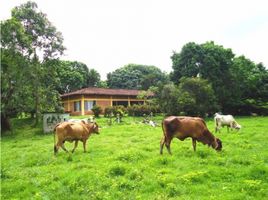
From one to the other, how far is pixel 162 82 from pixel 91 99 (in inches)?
470

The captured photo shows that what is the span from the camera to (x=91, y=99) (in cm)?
5062

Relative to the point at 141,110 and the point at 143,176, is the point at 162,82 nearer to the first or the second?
the point at 141,110

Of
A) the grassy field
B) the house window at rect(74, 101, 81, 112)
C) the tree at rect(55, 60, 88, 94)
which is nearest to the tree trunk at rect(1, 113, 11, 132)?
the grassy field

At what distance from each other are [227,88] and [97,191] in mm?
38507

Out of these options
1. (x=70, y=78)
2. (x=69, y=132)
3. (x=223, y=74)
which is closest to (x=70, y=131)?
(x=69, y=132)

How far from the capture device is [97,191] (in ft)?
27.5

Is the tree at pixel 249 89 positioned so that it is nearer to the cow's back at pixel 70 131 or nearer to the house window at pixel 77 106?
the house window at pixel 77 106

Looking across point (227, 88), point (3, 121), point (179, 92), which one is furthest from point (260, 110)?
point (3, 121)

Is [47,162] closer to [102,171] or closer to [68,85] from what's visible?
[102,171]

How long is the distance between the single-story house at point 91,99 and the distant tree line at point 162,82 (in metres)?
9.33

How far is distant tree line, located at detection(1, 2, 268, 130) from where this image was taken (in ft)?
89.5

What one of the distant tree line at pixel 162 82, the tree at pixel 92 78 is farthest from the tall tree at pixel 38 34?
the tree at pixel 92 78

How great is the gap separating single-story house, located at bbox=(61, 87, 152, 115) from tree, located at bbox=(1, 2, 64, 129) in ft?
63.3

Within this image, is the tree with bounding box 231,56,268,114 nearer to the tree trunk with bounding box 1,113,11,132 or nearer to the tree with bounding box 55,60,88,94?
the tree trunk with bounding box 1,113,11,132
